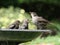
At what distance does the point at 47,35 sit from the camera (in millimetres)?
8781

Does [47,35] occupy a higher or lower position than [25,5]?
lower

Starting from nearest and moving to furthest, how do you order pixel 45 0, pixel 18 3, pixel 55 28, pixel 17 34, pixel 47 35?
1. pixel 17 34
2. pixel 47 35
3. pixel 55 28
4. pixel 45 0
5. pixel 18 3

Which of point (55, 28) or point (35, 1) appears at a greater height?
point (35, 1)

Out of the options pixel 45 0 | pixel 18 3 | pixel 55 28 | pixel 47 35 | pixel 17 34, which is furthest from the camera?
pixel 18 3

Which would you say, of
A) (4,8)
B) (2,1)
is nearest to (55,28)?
(4,8)

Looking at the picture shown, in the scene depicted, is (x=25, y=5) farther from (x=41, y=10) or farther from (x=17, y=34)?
(x=17, y=34)

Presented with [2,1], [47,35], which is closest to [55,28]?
Result: [47,35]

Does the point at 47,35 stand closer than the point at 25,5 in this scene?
Yes

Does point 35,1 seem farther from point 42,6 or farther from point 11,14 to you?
point 11,14

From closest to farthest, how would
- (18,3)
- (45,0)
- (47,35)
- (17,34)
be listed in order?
(17,34)
(47,35)
(45,0)
(18,3)

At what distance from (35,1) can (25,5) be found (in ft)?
1.66

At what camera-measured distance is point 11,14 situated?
1062 cm

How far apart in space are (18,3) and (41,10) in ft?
A: 3.39

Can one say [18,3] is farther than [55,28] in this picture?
Yes
